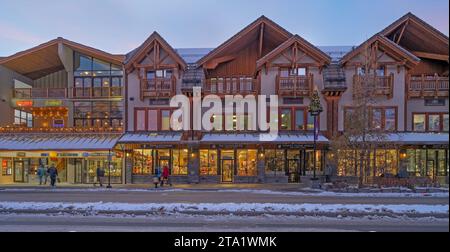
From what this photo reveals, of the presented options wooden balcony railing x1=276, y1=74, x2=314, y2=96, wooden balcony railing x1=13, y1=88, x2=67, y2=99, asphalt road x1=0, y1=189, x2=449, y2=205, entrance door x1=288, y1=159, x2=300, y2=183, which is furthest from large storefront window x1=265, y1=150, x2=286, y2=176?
wooden balcony railing x1=13, y1=88, x2=67, y2=99

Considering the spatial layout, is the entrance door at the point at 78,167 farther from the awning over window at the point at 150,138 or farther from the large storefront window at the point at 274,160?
the large storefront window at the point at 274,160

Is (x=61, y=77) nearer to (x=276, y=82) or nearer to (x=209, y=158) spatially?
(x=209, y=158)

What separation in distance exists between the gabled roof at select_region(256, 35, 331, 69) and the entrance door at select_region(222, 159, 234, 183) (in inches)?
325

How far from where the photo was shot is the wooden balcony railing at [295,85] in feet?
83.8

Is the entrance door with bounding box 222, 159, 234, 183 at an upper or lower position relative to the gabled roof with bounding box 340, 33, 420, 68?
lower

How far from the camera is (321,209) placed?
11.0 metres

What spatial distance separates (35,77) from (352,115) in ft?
100

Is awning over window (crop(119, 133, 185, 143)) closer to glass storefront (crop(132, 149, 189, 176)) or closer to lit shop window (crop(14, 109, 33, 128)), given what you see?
glass storefront (crop(132, 149, 189, 176))

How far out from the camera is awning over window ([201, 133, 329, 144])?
24.3 m

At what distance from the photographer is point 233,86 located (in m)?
26.3

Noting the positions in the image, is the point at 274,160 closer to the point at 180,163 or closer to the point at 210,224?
the point at 180,163

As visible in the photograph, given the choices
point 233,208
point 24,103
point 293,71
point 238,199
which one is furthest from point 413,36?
point 24,103

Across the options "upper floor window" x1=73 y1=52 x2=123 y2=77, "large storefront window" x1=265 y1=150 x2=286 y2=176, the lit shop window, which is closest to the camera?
"large storefront window" x1=265 y1=150 x2=286 y2=176
